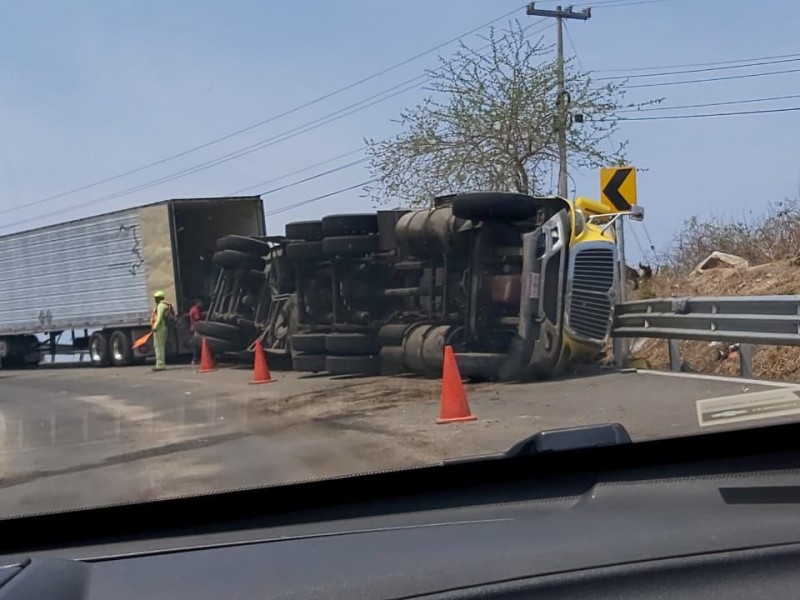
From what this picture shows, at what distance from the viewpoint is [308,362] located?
16.0m

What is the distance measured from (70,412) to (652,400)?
722cm

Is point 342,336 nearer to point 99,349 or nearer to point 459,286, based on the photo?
point 459,286

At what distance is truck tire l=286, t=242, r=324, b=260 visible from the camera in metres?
16.1

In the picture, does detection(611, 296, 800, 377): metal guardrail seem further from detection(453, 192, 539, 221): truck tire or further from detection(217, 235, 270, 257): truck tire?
detection(217, 235, 270, 257): truck tire

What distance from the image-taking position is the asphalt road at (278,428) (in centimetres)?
807

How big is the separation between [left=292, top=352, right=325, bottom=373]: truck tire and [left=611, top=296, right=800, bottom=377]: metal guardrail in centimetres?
427

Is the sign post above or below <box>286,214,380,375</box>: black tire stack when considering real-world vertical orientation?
above

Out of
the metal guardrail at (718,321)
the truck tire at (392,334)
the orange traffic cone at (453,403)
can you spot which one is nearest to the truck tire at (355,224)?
the truck tire at (392,334)

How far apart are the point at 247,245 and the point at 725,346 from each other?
8539 millimetres

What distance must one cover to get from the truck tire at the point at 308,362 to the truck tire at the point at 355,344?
625mm

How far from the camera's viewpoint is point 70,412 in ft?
44.8

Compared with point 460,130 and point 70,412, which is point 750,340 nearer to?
point 70,412

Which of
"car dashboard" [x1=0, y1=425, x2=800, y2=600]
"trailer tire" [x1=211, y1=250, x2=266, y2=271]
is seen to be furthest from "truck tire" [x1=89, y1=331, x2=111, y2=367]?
"car dashboard" [x1=0, y1=425, x2=800, y2=600]

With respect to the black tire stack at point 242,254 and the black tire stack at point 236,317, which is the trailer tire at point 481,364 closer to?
the black tire stack at point 236,317
